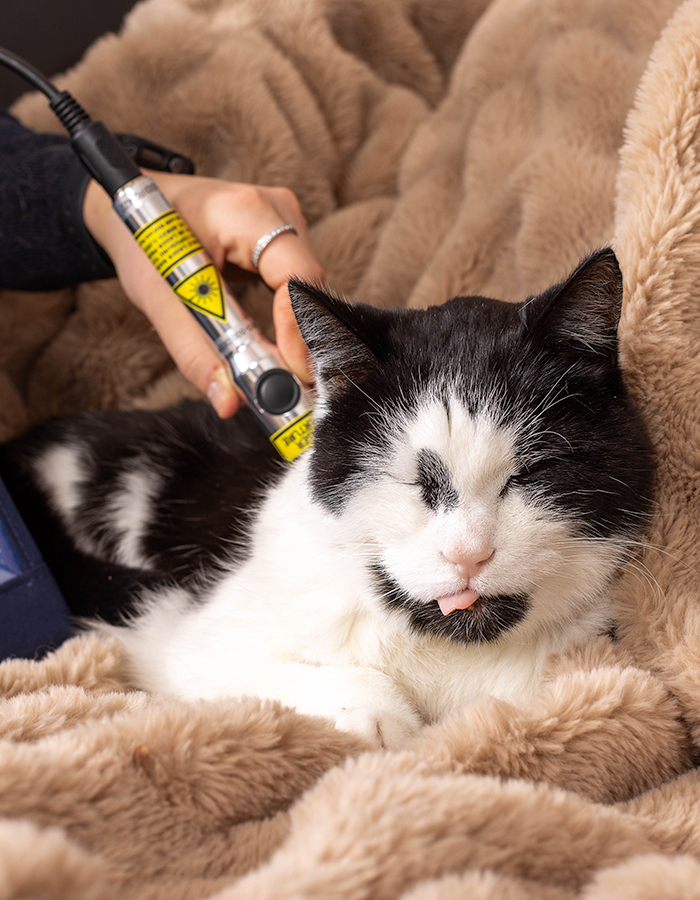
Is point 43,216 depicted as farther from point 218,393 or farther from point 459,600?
point 459,600

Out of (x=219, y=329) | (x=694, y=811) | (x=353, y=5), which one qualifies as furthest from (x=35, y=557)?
(x=353, y=5)

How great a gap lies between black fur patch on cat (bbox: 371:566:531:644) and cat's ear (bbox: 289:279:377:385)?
21 cm

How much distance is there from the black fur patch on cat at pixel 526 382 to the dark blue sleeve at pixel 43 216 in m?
0.68

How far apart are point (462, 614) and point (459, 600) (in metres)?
0.03

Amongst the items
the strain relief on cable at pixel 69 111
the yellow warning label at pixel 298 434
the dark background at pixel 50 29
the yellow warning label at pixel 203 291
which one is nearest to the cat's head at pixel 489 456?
the yellow warning label at pixel 298 434

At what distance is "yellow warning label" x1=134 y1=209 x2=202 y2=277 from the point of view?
1006 mm

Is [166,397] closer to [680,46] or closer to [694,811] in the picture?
[680,46]


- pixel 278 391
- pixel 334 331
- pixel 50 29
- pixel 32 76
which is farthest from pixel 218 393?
pixel 50 29

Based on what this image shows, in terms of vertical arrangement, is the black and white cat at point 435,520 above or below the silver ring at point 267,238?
below

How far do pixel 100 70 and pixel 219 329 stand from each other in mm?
775

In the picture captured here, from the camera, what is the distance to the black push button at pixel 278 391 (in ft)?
3.13

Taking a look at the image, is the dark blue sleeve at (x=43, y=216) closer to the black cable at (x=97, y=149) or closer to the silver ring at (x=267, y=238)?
the black cable at (x=97, y=149)

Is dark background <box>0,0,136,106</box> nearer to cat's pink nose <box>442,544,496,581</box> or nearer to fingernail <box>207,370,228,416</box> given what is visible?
fingernail <box>207,370,228,416</box>

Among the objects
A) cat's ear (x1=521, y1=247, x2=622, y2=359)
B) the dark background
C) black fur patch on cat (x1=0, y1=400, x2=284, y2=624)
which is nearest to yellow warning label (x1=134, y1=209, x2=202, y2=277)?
black fur patch on cat (x1=0, y1=400, x2=284, y2=624)
